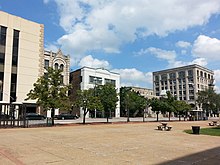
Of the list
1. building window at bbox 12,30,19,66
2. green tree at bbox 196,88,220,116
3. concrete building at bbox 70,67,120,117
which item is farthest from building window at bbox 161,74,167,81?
building window at bbox 12,30,19,66

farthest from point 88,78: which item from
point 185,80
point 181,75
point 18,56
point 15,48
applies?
point 181,75

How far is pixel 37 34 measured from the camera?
54.4m

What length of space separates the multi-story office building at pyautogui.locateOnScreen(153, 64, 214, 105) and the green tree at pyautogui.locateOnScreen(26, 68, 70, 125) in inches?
3743

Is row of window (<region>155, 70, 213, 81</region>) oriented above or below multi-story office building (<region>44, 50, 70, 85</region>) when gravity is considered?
above

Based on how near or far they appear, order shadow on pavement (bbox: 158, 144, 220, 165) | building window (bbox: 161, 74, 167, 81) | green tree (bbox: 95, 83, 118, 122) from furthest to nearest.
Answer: building window (bbox: 161, 74, 167, 81) < green tree (bbox: 95, 83, 118, 122) < shadow on pavement (bbox: 158, 144, 220, 165)

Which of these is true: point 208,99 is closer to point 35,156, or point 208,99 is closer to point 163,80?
point 163,80

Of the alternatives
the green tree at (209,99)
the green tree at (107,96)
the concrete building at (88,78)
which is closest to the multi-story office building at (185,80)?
the green tree at (209,99)

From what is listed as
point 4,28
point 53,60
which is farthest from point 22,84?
point 53,60

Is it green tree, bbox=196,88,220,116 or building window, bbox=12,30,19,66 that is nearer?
building window, bbox=12,30,19,66

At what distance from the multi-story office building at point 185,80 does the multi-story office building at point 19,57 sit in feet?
264

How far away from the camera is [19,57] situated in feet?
166

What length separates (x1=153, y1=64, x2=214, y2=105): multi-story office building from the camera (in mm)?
125625

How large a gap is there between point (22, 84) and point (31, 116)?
773 cm

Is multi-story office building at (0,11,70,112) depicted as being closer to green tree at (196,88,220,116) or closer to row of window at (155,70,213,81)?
green tree at (196,88,220,116)
